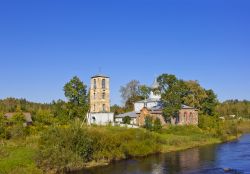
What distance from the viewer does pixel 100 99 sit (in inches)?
3123

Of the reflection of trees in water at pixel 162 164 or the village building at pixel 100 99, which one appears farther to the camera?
the village building at pixel 100 99

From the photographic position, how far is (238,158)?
53406mm

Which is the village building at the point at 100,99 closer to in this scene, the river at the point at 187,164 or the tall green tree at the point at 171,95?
the tall green tree at the point at 171,95

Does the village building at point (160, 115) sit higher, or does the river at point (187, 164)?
the village building at point (160, 115)

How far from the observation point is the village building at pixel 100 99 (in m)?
79.1

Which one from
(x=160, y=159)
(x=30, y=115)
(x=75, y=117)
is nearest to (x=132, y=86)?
(x=30, y=115)

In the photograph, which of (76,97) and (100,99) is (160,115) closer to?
(100,99)

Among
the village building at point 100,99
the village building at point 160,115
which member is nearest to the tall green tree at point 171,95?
the village building at point 160,115

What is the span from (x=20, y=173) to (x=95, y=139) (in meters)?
13.5

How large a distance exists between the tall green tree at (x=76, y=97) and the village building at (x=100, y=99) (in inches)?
396

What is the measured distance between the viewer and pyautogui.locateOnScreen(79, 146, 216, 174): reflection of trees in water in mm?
44531

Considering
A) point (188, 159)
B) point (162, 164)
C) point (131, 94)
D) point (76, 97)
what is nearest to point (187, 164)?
point (162, 164)

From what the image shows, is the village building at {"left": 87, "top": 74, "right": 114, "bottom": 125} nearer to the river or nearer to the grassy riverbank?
the grassy riverbank

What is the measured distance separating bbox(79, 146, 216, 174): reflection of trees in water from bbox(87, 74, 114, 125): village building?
2391 cm
